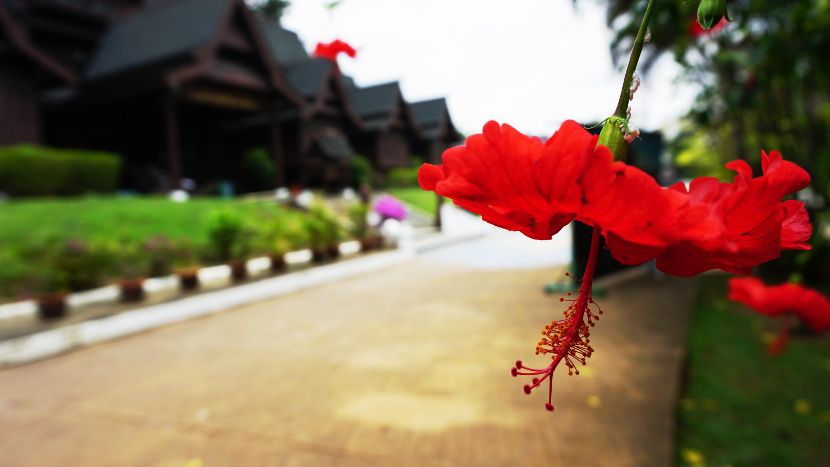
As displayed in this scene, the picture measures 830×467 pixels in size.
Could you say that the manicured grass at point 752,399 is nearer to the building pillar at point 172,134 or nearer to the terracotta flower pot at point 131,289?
the terracotta flower pot at point 131,289

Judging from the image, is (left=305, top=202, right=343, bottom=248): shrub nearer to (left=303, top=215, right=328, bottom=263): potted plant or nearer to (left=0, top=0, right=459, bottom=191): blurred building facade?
(left=303, top=215, right=328, bottom=263): potted plant

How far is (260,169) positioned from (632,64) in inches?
672

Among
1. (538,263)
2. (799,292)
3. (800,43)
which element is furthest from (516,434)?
(538,263)

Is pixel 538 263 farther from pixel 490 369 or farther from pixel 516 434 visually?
pixel 516 434

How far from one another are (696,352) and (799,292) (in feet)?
13.0

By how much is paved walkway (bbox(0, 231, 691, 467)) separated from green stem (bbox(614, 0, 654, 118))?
2755 mm

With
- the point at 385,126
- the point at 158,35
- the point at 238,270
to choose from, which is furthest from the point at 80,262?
the point at 385,126

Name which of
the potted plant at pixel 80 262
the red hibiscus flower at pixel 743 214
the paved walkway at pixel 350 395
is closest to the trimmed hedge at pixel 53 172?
the potted plant at pixel 80 262

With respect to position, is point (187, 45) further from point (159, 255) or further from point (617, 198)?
point (617, 198)

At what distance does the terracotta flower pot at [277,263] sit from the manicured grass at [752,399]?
20.1ft

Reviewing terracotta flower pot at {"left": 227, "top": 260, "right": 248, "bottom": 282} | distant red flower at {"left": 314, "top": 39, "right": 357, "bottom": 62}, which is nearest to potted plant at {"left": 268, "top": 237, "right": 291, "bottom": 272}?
terracotta flower pot at {"left": 227, "top": 260, "right": 248, "bottom": 282}

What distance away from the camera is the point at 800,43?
259cm

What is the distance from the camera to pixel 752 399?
382cm

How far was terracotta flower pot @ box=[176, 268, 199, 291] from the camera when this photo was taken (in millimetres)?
7355
